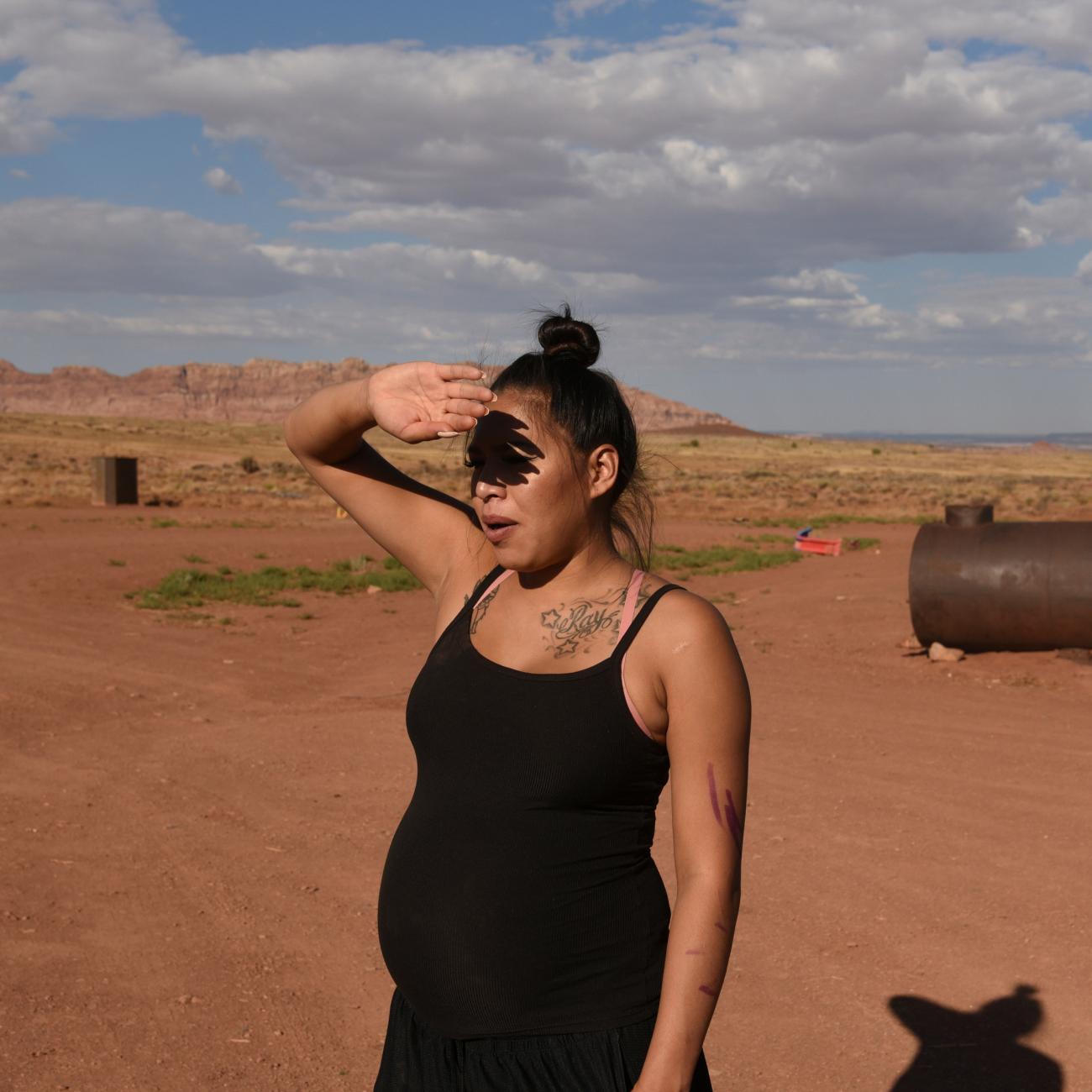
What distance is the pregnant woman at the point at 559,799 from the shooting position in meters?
1.99

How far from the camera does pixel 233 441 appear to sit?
76.1 metres

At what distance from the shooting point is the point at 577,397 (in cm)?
222

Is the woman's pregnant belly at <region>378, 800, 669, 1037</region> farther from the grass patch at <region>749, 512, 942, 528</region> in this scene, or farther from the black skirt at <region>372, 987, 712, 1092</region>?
the grass patch at <region>749, 512, 942, 528</region>

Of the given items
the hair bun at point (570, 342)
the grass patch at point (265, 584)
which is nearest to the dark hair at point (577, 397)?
the hair bun at point (570, 342)

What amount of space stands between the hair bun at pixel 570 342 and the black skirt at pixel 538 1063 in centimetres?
115

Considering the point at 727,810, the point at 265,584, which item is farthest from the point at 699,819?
the point at 265,584

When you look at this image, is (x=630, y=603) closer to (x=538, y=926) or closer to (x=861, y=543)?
(x=538, y=926)

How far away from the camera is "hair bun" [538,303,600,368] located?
90.7 inches

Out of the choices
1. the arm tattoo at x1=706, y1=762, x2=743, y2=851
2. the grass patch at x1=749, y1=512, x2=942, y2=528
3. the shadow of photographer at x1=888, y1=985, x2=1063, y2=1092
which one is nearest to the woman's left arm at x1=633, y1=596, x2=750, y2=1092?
the arm tattoo at x1=706, y1=762, x2=743, y2=851

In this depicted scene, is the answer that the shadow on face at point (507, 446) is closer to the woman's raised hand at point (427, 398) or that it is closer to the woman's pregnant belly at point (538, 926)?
the woman's raised hand at point (427, 398)

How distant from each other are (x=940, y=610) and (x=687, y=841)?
9785mm

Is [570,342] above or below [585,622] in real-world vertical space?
above

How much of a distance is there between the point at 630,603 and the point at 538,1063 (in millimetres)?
758

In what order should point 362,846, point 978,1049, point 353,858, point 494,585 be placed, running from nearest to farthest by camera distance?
point 494,585 → point 978,1049 → point 353,858 → point 362,846
